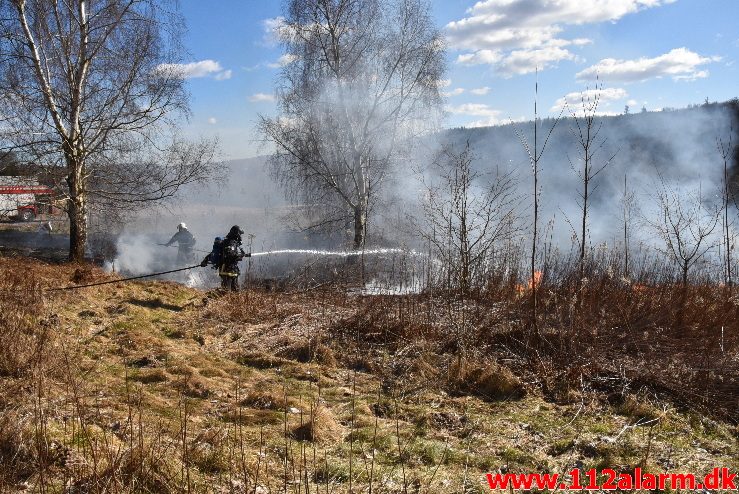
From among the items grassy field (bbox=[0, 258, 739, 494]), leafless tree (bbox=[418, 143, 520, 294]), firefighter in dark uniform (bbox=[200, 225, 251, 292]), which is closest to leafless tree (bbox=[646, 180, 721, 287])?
leafless tree (bbox=[418, 143, 520, 294])

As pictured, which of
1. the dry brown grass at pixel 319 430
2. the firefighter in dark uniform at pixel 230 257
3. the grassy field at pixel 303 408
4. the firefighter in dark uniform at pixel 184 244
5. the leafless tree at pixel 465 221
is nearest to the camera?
the grassy field at pixel 303 408

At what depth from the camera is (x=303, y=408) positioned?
15.7ft

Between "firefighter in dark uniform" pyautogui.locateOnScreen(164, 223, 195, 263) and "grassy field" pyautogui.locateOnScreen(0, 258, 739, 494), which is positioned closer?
"grassy field" pyautogui.locateOnScreen(0, 258, 739, 494)

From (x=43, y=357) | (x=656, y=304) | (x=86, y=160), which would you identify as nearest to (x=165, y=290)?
(x=86, y=160)

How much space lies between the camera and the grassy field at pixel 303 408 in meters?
3.20

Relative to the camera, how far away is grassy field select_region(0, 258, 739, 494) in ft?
10.5

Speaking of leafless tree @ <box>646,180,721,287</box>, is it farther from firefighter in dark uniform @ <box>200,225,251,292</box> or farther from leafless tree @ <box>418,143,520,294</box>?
firefighter in dark uniform @ <box>200,225,251,292</box>

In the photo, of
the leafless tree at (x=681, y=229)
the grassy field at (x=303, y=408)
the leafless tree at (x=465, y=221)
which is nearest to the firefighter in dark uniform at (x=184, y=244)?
the grassy field at (x=303, y=408)

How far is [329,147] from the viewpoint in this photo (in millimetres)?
15852

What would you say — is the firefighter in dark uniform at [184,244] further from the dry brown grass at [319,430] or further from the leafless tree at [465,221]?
the dry brown grass at [319,430]

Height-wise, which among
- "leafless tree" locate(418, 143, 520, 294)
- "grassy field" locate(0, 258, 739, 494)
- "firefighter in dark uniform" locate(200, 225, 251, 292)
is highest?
"leafless tree" locate(418, 143, 520, 294)

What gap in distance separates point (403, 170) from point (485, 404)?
1256 centimetres

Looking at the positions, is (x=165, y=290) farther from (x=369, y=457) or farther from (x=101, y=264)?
(x=369, y=457)

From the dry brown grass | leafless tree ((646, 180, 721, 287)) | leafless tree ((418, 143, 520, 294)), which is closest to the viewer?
the dry brown grass
